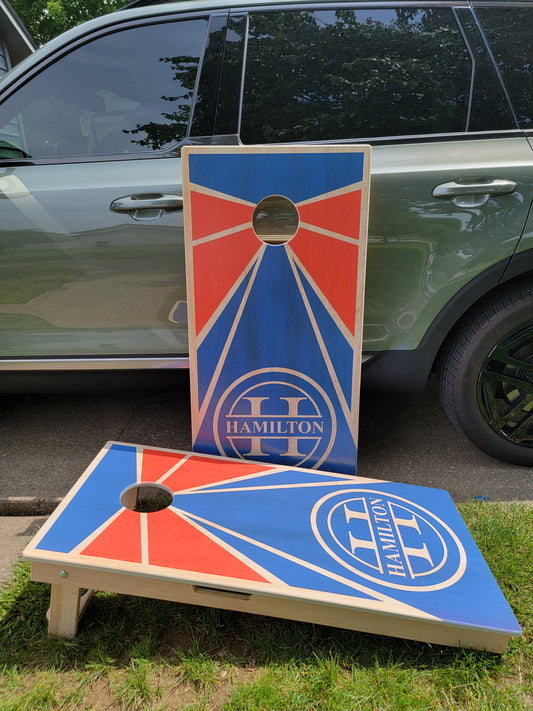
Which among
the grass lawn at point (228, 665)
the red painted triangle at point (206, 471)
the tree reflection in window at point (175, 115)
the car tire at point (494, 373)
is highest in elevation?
the tree reflection in window at point (175, 115)

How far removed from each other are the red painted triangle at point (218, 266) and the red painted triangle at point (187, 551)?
0.73 meters

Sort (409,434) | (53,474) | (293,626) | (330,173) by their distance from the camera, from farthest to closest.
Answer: (409,434), (53,474), (330,173), (293,626)

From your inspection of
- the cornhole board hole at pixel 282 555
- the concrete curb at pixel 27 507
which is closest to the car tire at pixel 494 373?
the cornhole board hole at pixel 282 555

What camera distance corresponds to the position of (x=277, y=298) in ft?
6.03

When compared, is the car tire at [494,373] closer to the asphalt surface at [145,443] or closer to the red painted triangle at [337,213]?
the asphalt surface at [145,443]

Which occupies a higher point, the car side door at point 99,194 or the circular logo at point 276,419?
the car side door at point 99,194

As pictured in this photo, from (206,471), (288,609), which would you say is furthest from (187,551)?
(206,471)

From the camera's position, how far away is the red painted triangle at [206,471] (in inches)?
67.3

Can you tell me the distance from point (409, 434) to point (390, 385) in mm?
590

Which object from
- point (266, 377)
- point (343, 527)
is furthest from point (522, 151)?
point (343, 527)

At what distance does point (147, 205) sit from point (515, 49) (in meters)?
1.49

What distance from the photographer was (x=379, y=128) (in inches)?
76.8

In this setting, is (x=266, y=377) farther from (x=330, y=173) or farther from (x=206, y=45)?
(x=206, y=45)

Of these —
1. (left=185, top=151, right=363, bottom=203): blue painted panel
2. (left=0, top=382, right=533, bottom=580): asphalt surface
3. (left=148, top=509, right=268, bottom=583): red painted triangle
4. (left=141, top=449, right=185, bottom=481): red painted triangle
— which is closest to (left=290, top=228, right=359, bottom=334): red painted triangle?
(left=185, top=151, right=363, bottom=203): blue painted panel
